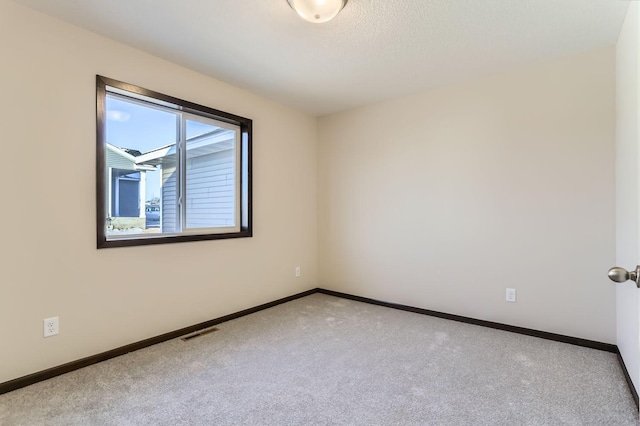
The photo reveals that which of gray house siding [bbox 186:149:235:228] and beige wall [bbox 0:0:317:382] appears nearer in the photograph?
beige wall [bbox 0:0:317:382]

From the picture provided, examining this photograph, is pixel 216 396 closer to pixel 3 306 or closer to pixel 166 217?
pixel 3 306

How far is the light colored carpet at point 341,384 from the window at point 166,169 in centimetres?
97

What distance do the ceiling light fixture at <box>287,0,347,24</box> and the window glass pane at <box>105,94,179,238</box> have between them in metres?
1.54

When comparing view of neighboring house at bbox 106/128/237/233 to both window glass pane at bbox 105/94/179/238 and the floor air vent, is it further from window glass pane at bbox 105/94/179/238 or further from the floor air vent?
the floor air vent

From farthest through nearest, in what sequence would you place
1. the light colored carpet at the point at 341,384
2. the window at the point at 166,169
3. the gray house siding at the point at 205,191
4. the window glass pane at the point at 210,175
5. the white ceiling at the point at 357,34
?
the window glass pane at the point at 210,175 < the gray house siding at the point at 205,191 < the window at the point at 166,169 < the white ceiling at the point at 357,34 < the light colored carpet at the point at 341,384

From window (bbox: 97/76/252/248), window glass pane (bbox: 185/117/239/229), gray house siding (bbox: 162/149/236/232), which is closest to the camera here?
window (bbox: 97/76/252/248)

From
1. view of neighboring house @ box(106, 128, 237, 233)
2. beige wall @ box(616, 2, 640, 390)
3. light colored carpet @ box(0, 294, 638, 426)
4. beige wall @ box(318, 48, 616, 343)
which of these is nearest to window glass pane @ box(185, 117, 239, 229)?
view of neighboring house @ box(106, 128, 237, 233)

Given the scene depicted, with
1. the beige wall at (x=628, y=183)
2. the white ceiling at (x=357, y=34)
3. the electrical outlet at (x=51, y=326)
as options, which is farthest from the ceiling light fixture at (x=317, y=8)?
the electrical outlet at (x=51, y=326)

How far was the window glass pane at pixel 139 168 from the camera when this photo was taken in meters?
2.48

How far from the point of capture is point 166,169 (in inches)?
113

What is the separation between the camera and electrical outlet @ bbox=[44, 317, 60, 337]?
207 cm

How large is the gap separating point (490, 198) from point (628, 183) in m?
1.08

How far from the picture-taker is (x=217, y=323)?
119 inches

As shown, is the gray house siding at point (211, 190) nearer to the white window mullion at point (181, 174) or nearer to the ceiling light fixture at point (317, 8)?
the white window mullion at point (181, 174)
